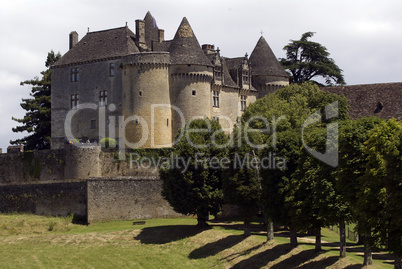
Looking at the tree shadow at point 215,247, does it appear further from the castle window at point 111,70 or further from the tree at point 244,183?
the castle window at point 111,70

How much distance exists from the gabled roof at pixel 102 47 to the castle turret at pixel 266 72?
42.7ft

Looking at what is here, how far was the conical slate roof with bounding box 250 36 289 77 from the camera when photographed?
2840 inches

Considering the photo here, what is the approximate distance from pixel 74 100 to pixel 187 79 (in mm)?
11488

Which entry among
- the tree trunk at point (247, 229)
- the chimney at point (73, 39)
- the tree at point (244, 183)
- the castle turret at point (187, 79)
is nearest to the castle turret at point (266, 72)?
A: the castle turret at point (187, 79)

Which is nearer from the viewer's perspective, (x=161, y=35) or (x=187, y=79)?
(x=187, y=79)

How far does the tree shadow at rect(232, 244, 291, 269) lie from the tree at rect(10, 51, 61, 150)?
116 ft

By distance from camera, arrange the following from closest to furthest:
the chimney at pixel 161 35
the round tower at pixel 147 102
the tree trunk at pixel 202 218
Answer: the tree trunk at pixel 202 218, the round tower at pixel 147 102, the chimney at pixel 161 35

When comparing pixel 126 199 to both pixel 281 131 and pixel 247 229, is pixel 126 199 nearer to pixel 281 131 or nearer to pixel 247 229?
pixel 247 229

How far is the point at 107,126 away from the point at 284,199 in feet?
91.8

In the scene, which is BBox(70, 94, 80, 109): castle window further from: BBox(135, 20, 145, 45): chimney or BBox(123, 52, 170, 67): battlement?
BBox(135, 20, 145, 45): chimney

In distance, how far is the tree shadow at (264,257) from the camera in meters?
40.0

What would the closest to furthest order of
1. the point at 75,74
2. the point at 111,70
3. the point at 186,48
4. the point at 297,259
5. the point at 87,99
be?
the point at 297,259 < the point at 186,48 < the point at 111,70 < the point at 87,99 < the point at 75,74

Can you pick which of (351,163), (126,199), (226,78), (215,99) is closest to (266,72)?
(226,78)

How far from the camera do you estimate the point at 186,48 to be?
2520 inches
